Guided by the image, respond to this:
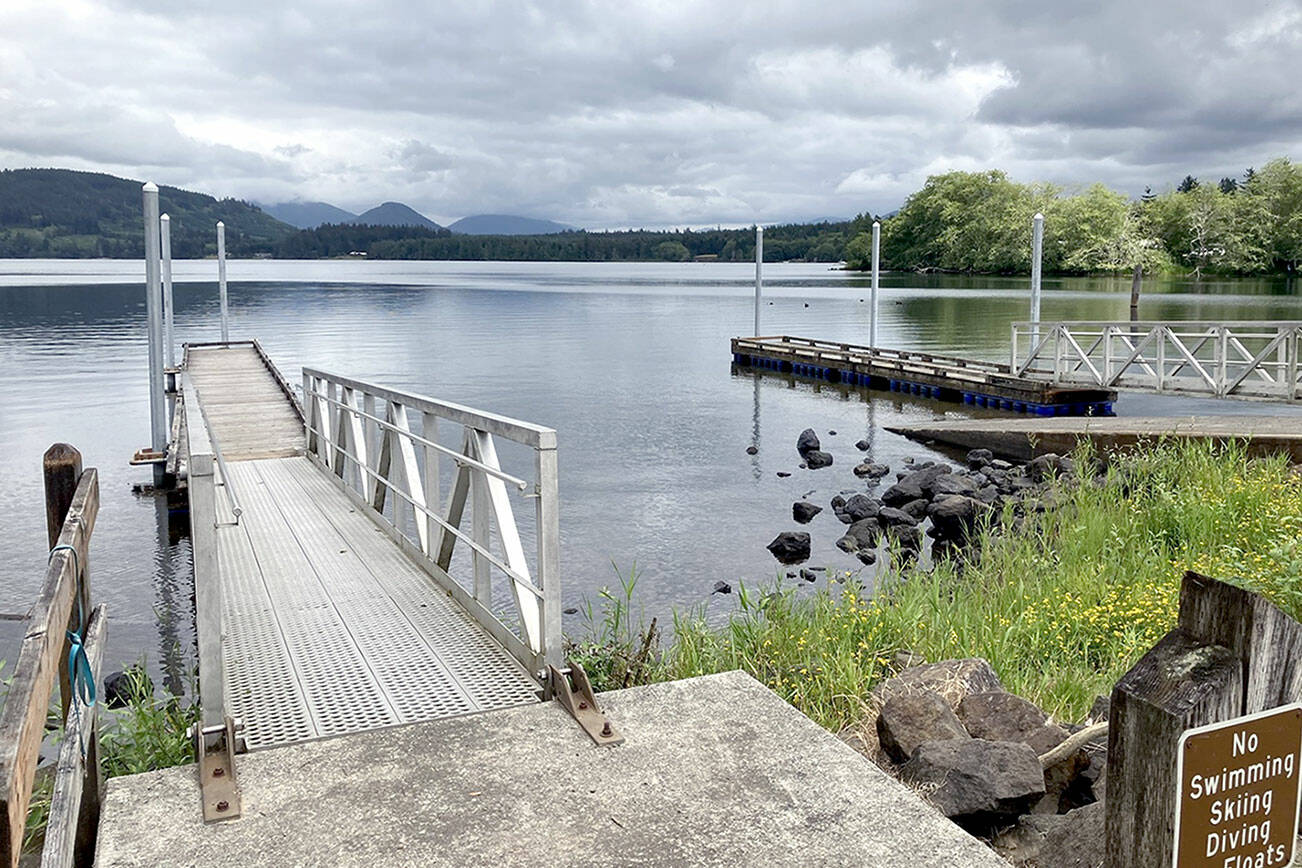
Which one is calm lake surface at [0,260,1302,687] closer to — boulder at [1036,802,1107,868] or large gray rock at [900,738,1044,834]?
large gray rock at [900,738,1044,834]

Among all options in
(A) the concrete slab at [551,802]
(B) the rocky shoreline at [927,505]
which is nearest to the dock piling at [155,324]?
(B) the rocky shoreline at [927,505]

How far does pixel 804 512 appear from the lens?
15.2 metres

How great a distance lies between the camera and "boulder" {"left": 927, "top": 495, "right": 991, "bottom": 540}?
12.9 metres

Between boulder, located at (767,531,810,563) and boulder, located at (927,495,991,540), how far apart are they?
1.66 metres

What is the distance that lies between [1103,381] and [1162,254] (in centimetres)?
7636

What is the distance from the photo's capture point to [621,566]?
1292 centimetres

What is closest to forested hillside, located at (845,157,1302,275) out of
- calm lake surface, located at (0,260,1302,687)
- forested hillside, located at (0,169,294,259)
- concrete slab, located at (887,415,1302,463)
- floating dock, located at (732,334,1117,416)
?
calm lake surface, located at (0,260,1302,687)

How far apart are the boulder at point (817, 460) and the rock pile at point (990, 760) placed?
47.5ft

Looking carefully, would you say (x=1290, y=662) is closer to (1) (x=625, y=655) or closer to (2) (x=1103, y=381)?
(1) (x=625, y=655)

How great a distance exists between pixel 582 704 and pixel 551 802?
2.48 feet

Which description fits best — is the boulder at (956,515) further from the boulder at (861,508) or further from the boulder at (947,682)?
the boulder at (947,682)

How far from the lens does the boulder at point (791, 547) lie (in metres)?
12.9

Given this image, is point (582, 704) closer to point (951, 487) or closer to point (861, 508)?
point (861, 508)

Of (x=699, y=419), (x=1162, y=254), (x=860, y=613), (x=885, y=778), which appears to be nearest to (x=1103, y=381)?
(x=699, y=419)
